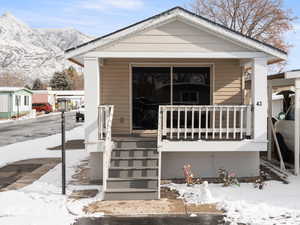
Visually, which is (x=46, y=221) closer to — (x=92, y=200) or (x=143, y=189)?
(x=92, y=200)

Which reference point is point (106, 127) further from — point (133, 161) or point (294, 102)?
point (294, 102)

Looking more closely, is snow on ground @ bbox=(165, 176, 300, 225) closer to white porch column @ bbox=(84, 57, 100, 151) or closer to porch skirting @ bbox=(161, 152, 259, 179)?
porch skirting @ bbox=(161, 152, 259, 179)

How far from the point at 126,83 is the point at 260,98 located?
11.6ft

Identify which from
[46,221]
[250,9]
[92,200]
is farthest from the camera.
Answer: [250,9]

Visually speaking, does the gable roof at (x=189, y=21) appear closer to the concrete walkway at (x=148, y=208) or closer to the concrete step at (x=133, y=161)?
the concrete step at (x=133, y=161)

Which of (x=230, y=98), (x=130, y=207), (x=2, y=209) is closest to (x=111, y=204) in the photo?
(x=130, y=207)

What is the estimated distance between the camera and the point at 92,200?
6.60 meters

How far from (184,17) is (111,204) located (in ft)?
14.1

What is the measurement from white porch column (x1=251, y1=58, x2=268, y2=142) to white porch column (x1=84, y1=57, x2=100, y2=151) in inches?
141

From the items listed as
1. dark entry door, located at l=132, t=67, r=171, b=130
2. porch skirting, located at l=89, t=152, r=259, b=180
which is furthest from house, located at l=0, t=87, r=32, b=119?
porch skirting, located at l=89, t=152, r=259, b=180

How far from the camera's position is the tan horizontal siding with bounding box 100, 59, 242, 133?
30.4 ft

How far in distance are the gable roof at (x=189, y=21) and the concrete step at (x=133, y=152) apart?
2391mm

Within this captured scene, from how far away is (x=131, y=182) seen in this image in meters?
7.00

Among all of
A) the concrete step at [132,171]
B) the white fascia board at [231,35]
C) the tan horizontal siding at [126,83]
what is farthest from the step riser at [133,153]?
the white fascia board at [231,35]
